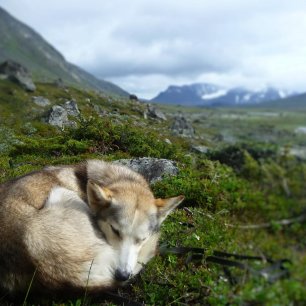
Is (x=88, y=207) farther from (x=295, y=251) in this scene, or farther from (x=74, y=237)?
(x=295, y=251)

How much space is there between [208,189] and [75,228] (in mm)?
4603

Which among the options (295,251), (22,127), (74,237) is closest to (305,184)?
(295,251)

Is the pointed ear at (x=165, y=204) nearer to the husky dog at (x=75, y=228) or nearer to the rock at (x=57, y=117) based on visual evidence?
the husky dog at (x=75, y=228)

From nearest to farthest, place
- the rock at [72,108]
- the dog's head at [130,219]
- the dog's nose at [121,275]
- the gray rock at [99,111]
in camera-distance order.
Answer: the dog's nose at [121,275], the dog's head at [130,219], the gray rock at [99,111], the rock at [72,108]

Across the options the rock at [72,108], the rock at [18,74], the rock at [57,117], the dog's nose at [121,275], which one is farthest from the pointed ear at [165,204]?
the rock at [18,74]

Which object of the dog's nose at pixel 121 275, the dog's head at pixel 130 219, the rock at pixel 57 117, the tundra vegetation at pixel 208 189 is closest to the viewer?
the tundra vegetation at pixel 208 189

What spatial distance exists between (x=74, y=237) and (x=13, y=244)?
0.84m

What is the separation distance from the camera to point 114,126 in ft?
51.2

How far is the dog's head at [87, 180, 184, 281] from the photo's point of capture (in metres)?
7.47

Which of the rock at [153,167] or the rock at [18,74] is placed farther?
the rock at [18,74]

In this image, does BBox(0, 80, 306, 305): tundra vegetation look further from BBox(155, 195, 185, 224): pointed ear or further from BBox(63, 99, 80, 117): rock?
BBox(155, 195, 185, 224): pointed ear

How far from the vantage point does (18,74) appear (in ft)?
327

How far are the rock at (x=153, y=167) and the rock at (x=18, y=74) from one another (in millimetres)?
61027

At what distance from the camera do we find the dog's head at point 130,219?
7473mm
